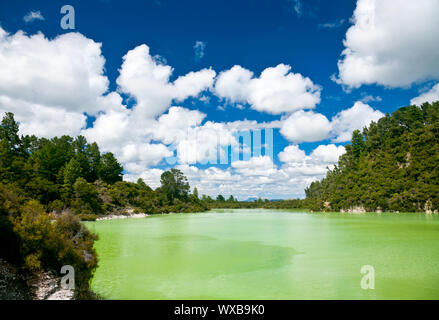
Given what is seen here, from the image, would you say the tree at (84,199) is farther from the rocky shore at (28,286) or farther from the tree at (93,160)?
the rocky shore at (28,286)

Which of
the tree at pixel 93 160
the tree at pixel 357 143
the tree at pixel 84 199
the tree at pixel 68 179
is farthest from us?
the tree at pixel 357 143

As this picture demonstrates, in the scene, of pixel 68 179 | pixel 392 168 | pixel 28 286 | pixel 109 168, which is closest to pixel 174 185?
pixel 109 168

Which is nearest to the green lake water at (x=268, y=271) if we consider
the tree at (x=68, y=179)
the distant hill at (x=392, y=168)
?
the tree at (x=68, y=179)

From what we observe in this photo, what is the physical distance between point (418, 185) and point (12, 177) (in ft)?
284

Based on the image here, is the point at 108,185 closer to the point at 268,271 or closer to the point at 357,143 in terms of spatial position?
the point at 268,271

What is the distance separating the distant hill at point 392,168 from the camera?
6619 cm

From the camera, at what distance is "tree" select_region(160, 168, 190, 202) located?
3984 inches

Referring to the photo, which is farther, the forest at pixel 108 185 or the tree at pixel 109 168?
the tree at pixel 109 168

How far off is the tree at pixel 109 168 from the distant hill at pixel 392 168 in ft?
220

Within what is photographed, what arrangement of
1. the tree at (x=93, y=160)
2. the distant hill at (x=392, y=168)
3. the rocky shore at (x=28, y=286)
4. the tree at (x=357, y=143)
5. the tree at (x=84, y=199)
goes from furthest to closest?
the tree at (x=357, y=143) < the tree at (x=93, y=160) < the distant hill at (x=392, y=168) < the tree at (x=84, y=199) < the rocky shore at (x=28, y=286)

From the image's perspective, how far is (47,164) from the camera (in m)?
53.8

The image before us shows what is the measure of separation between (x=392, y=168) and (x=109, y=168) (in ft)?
276
